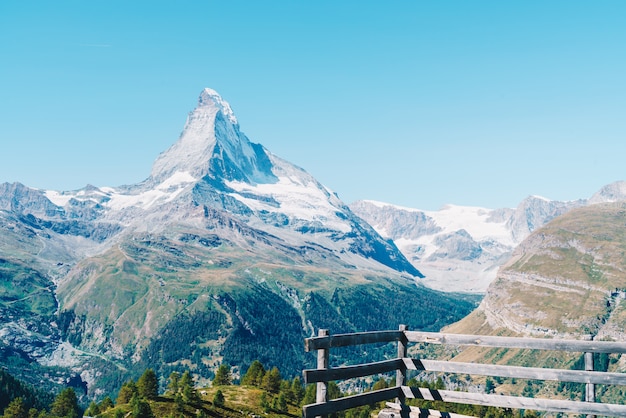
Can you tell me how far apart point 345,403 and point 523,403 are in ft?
19.1

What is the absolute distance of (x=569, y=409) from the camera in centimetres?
1773

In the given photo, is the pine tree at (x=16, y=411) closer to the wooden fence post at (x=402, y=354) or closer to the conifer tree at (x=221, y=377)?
the conifer tree at (x=221, y=377)

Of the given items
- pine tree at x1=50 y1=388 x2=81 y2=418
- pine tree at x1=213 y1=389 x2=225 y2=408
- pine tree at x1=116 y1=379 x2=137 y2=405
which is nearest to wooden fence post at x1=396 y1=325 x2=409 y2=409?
pine tree at x1=213 y1=389 x2=225 y2=408

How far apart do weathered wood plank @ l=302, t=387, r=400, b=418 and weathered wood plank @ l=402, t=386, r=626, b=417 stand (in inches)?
40.4

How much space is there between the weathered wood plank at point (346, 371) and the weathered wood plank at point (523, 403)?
39.7 inches

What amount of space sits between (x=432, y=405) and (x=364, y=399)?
3969 inches

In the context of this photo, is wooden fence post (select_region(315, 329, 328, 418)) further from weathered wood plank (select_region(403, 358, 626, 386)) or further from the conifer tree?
the conifer tree

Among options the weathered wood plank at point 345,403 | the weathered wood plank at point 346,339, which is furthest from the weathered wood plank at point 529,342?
the weathered wood plank at point 345,403

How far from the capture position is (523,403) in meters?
18.3

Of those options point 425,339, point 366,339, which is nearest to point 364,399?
point 366,339

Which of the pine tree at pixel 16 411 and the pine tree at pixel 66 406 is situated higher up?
the pine tree at pixel 66 406

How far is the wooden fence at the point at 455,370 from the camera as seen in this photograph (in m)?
17.3

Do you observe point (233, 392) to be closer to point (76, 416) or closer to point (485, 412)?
point (76, 416)

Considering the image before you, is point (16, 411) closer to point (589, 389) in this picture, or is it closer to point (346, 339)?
point (346, 339)
